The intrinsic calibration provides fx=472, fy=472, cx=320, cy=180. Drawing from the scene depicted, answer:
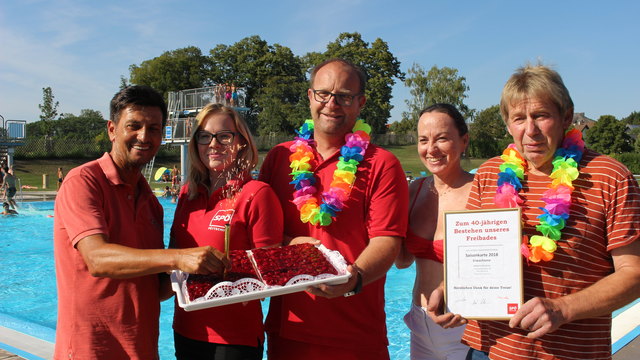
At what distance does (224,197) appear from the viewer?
2654 mm

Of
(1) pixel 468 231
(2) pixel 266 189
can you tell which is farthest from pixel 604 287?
(2) pixel 266 189

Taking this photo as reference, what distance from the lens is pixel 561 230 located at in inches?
81.8

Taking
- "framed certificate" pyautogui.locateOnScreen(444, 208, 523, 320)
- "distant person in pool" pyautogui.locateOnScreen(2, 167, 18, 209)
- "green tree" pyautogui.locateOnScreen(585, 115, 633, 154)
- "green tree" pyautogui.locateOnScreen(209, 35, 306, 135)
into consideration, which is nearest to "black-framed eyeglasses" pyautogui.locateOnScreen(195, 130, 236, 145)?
"framed certificate" pyautogui.locateOnScreen(444, 208, 523, 320)

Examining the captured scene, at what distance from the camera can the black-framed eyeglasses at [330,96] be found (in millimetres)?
2787

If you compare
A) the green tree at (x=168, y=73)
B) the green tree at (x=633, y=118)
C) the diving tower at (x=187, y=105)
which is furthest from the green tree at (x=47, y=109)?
the green tree at (x=633, y=118)

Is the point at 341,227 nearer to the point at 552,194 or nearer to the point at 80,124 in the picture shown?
the point at 552,194

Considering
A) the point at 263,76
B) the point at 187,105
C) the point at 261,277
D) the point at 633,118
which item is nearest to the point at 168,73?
the point at 263,76

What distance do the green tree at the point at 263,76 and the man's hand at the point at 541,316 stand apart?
4675 centimetres

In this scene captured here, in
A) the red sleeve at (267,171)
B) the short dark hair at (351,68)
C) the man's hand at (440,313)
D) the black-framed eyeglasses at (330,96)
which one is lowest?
the man's hand at (440,313)

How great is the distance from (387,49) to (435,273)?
172 ft

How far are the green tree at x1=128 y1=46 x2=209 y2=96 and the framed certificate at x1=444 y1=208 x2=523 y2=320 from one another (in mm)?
51123

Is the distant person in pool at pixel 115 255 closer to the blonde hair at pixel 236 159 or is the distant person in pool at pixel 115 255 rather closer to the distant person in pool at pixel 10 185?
the blonde hair at pixel 236 159

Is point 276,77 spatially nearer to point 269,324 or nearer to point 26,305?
point 26,305

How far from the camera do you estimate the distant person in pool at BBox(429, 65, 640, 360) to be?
6.33 feet
